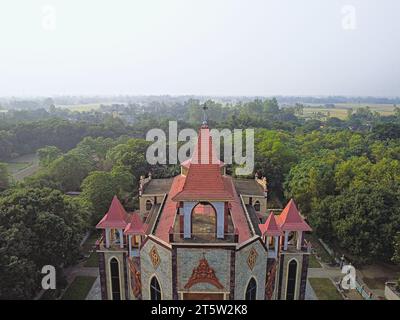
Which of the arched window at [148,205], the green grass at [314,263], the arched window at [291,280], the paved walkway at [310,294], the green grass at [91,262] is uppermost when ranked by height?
the arched window at [148,205]

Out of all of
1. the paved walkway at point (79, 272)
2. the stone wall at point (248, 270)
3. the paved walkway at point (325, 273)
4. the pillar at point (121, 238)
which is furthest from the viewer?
the paved walkway at point (325, 273)

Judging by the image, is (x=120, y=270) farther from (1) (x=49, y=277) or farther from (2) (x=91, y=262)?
(2) (x=91, y=262)

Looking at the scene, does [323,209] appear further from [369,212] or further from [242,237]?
[242,237]

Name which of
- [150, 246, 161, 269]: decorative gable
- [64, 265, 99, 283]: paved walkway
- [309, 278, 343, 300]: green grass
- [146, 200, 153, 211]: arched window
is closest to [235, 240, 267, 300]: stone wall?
[150, 246, 161, 269]: decorative gable

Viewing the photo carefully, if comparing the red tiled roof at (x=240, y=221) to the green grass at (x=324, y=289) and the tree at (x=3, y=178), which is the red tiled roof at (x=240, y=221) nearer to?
the green grass at (x=324, y=289)

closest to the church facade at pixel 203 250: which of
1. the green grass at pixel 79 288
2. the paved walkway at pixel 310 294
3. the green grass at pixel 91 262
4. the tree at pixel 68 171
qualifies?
the paved walkway at pixel 310 294
